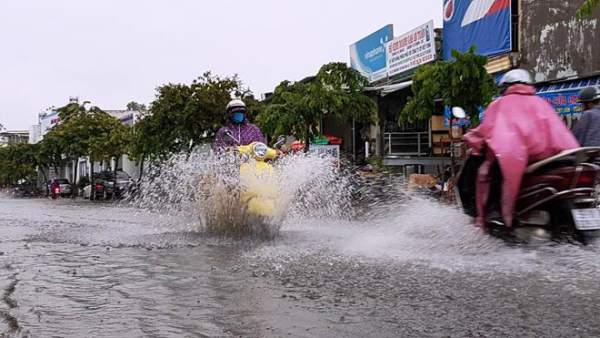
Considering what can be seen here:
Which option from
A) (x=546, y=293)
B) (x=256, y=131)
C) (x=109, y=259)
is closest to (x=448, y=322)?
(x=546, y=293)

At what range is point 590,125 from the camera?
659 centimetres

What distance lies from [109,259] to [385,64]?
20.4 metres

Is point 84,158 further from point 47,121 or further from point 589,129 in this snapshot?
point 589,129

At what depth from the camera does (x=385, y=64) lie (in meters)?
26.1

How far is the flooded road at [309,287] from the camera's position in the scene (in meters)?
3.97

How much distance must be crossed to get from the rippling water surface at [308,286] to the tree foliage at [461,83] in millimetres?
7543

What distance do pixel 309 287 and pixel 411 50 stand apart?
19496 millimetres

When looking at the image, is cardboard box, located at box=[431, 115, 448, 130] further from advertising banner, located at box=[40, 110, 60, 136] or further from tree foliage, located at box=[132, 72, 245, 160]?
advertising banner, located at box=[40, 110, 60, 136]

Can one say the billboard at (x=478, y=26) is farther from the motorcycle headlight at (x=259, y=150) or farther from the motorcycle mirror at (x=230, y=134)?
the motorcycle headlight at (x=259, y=150)

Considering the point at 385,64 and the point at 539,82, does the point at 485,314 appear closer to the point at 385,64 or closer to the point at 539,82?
the point at 539,82

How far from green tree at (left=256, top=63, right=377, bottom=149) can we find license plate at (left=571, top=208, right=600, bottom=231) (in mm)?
14321

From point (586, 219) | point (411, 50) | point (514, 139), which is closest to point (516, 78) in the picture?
point (514, 139)

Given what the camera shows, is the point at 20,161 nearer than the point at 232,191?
No

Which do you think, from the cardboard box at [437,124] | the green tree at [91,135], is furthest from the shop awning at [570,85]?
the green tree at [91,135]
